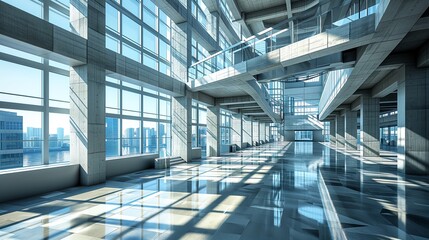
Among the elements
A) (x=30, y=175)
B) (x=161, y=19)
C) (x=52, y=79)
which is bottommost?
(x=30, y=175)

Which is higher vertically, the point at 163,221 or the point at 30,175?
the point at 30,175

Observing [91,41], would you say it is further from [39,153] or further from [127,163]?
[127,163]

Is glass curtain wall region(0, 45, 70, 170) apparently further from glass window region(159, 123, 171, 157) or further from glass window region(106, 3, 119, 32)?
glass window region(159, 123, 171, 157)

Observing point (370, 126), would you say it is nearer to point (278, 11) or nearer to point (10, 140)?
point (278, 11)

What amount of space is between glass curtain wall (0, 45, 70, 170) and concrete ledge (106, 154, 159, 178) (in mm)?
2460

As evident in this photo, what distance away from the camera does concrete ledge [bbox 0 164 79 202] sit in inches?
280

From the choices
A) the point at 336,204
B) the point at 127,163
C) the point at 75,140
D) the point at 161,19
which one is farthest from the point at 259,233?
the point at 161,19

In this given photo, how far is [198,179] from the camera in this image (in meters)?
10.6

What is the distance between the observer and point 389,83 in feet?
49.1

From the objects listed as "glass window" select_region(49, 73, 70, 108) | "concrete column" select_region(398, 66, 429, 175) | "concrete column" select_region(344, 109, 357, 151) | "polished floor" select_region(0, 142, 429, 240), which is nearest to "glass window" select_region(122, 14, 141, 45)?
"glass window" select_region(49, 73, 70, 108)

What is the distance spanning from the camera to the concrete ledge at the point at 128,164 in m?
11.2

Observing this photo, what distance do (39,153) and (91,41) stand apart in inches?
218

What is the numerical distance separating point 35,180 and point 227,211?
6.80 metres

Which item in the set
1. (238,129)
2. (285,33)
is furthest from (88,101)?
(238,129)
